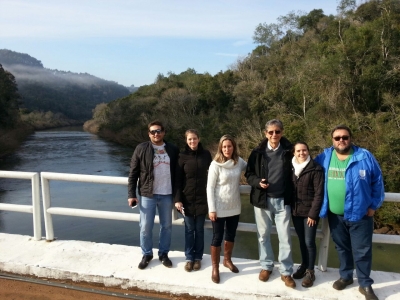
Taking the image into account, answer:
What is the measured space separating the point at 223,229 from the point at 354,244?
1092 millimetres

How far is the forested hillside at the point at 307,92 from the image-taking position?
19.3 m

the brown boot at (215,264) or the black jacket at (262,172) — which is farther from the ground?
the black jacket at (262,172)

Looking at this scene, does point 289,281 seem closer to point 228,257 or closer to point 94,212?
point 228,257

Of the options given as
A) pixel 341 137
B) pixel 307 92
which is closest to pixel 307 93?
pixel 307 92

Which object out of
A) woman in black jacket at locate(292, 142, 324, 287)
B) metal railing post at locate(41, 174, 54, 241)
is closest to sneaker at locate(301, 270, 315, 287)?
woman in black jacket at locate(292, 142, 324, 287)

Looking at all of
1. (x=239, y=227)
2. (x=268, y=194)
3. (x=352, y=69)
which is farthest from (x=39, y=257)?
(x=352, y=69)

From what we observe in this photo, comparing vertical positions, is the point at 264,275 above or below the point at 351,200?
below

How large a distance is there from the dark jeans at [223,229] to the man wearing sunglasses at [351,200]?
2.52 ft

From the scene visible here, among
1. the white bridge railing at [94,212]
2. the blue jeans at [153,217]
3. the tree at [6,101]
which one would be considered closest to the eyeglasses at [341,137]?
the white bridge railing at [94,212]

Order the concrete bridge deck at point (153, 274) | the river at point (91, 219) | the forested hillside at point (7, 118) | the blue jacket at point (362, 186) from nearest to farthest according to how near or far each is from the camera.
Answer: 1. the blue jacket at point (362, 186)
2. the concrete bridge deck at point (153, 274)
3. the river at point (91, 219)
4. the forested hillside at point (7, 118)

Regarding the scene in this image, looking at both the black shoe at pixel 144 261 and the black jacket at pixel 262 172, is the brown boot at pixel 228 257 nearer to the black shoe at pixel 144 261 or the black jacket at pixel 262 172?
the black jacket at pixel 262 172

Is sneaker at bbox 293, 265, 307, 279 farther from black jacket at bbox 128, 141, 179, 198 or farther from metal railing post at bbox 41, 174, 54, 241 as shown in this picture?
metal railing post at bbox 41, 174, 54, 241

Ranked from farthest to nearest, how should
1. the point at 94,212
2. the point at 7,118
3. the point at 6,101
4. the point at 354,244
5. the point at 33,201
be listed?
1. the point at 6,101
2. the point at 7,118
3. the point at 33,201
4. the point at 94,212
5. the point at 354,244

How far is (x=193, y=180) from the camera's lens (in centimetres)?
310
